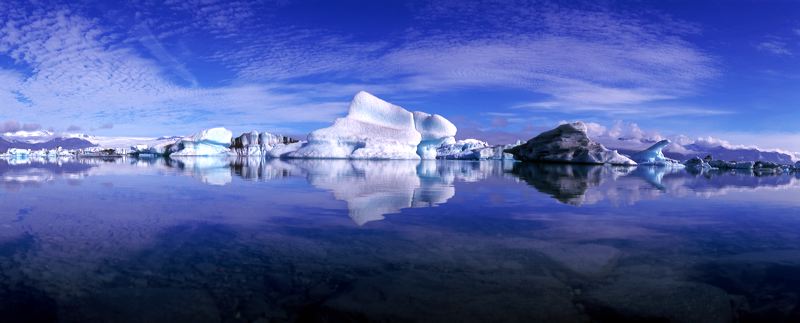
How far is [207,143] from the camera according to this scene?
67062 millimetres

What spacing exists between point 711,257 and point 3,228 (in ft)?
25.9

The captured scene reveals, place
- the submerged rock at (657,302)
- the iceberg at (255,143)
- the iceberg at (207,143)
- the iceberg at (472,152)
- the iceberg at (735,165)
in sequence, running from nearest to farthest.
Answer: the submerged rock at (657,302) < the iceberg at (735,165) < the iceberg at (472,152) < the iceberg at (207,143) < the iceberg at (255,143)

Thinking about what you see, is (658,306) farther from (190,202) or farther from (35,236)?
(190,202)

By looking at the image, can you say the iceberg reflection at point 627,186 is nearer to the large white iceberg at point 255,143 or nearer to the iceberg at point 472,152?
the iceberg at point 472,152

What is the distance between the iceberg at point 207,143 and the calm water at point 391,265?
61.6 m

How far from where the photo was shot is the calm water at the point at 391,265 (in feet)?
10.0

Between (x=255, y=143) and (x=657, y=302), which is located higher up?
(x=255, y=143)

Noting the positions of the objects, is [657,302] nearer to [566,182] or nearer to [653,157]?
[566,182]

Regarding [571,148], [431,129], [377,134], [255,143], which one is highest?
[431,129]

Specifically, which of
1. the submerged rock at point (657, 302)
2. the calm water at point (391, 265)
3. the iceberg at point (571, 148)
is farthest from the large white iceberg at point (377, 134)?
the submerged rock at point (657, 302)

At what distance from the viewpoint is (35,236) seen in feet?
17.3

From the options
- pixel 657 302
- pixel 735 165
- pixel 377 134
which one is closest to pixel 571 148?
pixel 735 165

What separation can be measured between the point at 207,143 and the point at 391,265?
6866 cm

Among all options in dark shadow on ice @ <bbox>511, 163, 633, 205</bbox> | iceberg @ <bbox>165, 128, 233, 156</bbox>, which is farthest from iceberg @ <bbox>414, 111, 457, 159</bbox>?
dark shadow on ice @ <bbox>511, 163, 633, 205</bbox>
